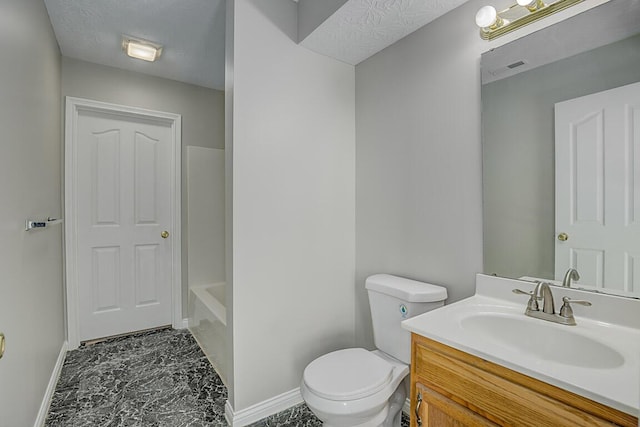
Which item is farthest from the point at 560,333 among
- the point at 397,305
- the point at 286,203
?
the point at 286,203

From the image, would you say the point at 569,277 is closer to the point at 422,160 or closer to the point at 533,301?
the point at 533,301

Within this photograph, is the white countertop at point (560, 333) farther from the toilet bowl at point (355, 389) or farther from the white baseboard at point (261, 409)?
the white baseboard at point (261, 409)

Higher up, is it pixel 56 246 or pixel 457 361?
pixel 56 246

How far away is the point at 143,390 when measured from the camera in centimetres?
206

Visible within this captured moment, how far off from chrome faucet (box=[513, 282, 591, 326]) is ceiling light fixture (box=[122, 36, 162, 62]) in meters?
2.87

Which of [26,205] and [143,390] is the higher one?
[26,205]

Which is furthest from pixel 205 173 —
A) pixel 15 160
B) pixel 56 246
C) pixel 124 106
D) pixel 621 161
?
pixel 621 161

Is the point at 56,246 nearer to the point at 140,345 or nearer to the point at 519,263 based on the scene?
the point at 140,345

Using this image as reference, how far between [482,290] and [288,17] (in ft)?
6.11

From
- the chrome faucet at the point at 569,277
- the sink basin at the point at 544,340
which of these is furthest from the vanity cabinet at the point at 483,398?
the chrome faucet at the point at 569,277

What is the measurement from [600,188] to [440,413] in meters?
0.99

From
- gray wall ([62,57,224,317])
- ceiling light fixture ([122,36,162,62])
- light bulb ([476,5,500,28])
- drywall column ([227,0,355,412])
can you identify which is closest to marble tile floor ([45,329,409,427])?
drywall column ([227,0,355,412])

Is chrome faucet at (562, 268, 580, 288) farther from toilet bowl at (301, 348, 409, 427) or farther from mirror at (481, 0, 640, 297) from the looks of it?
toilet bowl at (301, 348, 409, 427)

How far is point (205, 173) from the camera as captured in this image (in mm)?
3188
